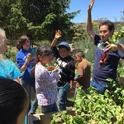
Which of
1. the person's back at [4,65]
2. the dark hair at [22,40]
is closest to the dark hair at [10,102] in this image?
the person's back at [4,65]

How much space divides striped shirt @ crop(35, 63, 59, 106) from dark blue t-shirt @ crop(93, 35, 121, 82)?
74cm

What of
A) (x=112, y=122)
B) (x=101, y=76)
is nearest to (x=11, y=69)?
(x=112, y=122)

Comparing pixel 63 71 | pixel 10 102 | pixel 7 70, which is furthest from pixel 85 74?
pixel 10 102

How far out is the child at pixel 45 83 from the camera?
5.54 m

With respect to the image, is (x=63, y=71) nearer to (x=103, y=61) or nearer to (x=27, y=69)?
(x=27, y=69)

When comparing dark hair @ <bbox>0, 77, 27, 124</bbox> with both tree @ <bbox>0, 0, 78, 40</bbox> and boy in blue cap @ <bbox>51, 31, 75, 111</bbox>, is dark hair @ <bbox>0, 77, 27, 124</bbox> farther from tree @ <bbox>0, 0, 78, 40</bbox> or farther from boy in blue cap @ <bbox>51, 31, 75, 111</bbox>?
tree @ <bbox>0, 0, 78, 40</bbox>

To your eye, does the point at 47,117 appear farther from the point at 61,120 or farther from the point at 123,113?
the point at 123,113

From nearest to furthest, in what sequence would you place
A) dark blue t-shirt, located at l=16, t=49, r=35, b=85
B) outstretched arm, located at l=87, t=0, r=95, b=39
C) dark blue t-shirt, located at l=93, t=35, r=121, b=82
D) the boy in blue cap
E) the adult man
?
the adult man → dark blue t-shirt, located at l=93, t=35, r=121, b=82 → outstretched arm, located at l=87, t=0, r=95, b=39 → the boy in blue cap → dark blue t-shirt, located at l=16, t=49, r=35, b=85

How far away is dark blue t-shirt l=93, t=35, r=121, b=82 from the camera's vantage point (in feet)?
16.1

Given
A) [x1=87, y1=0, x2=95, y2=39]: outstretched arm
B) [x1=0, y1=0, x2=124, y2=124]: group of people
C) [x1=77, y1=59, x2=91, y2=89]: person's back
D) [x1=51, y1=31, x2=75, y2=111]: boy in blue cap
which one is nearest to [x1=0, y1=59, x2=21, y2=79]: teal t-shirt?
[x1=0, y1=0, x2=124, y2=124]: group of people

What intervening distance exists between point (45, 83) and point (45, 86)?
4 centimetres

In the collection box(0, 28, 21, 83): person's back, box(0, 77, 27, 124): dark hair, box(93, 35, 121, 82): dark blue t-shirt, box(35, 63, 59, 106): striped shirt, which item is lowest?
box(35, 63, 59, 106): striped shirt

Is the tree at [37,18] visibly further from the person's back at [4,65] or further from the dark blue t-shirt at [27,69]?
the person's back at [4,65]

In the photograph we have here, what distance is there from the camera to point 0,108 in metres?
1.12
